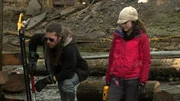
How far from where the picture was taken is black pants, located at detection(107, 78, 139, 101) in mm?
5777

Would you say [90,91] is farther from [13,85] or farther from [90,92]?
[13,85]

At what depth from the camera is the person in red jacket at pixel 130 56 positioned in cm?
569

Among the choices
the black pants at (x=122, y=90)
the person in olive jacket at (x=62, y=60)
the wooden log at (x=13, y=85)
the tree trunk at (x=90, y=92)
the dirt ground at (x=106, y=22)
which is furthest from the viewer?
the dirt ground at (x=106, y=22)

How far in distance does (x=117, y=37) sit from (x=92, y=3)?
673 inches

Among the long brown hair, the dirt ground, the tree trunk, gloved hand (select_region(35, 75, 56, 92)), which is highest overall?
the long brown hair

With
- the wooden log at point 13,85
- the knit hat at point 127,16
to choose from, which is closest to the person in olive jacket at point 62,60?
the knit hat at point 127,16

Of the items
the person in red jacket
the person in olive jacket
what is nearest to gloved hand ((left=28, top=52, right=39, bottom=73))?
the person in olive jacket

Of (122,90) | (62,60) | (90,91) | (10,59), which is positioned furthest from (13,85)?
(122,90)

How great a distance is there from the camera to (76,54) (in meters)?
5.85

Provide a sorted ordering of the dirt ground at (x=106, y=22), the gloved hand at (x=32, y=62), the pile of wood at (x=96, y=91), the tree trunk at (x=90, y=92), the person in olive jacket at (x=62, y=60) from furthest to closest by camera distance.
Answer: the dirt ground at (x=106, y=22) < the tree trunk at (x=90, y=92) < the pile of wood at (x=96, y=91) < the gloved hand at (x=32, y=62) < the person in olive jacket at (x=62, y=60)

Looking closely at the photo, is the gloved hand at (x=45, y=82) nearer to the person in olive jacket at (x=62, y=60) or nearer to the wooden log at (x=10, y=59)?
the person in olive jacket at (x=62, y=60)

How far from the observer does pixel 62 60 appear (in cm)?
575

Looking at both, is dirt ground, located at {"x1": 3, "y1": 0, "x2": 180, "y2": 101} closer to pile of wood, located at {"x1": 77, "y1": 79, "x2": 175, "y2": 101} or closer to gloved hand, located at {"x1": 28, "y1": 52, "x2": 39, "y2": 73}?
pile of wood, located at {"x1": 77, "y1": 79, "x2": 175, "y2": 101}

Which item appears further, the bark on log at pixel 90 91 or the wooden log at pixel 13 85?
the wooden log at pixel 13 85
